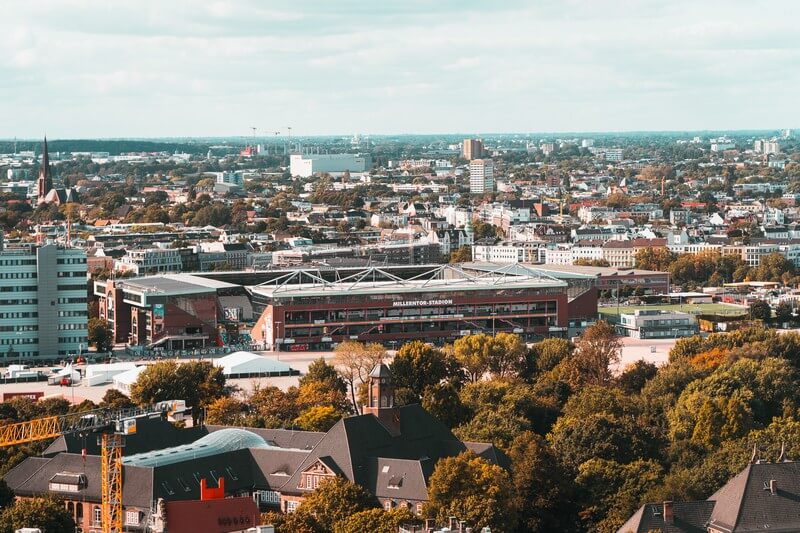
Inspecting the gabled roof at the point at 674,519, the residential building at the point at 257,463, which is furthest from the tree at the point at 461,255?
the gabled roof at the point at 674,519

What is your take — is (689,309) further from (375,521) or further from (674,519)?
(375,521)

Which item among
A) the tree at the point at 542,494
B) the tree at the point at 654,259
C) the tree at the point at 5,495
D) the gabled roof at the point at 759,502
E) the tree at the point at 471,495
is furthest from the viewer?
the tree at the point at 654,259

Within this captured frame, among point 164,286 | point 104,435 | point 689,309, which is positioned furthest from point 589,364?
point 689,309

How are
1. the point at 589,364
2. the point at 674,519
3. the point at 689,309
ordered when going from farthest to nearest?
the point at 689,309 < the point at 589,364 < the point at 674,519

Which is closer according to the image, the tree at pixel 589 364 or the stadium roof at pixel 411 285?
the tree at pixel 589 364

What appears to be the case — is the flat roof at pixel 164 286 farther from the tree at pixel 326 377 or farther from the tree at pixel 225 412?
the tree at pixel 225 412

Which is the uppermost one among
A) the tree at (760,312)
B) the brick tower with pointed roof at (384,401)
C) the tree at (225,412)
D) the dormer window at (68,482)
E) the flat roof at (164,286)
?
the brick tower with pointed roof at (384,401)

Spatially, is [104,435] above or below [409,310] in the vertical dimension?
above

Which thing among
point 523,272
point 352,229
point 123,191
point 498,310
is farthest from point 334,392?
point 123,191
